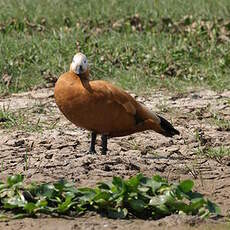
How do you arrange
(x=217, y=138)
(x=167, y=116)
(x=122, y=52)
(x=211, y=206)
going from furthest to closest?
(x=122, y=52)
(x=167, y=116)
(x=217, y=138)
(x=211, y=206)

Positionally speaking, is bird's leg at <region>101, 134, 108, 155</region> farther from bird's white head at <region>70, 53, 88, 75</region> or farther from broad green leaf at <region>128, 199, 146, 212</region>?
broad green leaf at <region>128, 199, 146, 212</region>

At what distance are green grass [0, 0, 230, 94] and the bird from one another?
7.83 ft

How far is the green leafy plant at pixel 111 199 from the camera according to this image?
5660 mm

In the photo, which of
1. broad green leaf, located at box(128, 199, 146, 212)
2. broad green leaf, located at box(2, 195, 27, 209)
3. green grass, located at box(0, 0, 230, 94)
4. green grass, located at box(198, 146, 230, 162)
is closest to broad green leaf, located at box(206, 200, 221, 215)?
broad green leaf, located at box(128, 199, 146, 212)

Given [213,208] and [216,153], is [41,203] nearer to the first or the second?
[213,208]

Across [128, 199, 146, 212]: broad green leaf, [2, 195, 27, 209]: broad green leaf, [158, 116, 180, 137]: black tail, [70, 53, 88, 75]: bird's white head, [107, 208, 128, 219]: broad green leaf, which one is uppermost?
[70, 53, 88, 75]: bird's white head

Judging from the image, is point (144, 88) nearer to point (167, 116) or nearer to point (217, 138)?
point (167, 116)

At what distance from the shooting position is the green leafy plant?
5.66 m

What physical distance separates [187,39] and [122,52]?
Result: 1060mm

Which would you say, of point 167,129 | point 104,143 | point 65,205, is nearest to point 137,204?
point 65,205

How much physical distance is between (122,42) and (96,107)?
168 inches

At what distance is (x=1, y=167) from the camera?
6.83 metres

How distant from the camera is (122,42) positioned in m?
11.2

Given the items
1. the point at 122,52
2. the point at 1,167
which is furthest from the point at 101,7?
the point at 1,167
